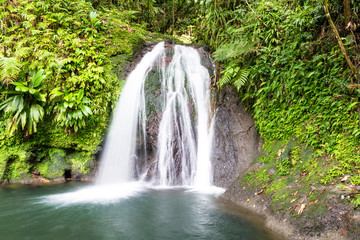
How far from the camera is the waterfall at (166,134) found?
613 centimetres

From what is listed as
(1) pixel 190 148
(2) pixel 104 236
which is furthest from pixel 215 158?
(2) pixel 104 236

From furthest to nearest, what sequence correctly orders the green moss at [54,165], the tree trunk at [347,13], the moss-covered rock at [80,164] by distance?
the moss-covered rock at [80,164] < the green moss at [54,165] < the tree trunk at [347,13]

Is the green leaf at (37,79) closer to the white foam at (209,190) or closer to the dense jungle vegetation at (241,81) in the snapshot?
the dense jungle vegetation at (241,81)

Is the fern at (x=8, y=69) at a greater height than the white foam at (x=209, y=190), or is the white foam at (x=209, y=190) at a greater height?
the fern at (x=8, y=69)

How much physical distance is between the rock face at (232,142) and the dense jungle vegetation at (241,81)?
1.26ft

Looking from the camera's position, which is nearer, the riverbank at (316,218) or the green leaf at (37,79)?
the riverbank at (316,218)

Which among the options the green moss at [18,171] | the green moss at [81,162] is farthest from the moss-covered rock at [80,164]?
the green moss at [18,171]

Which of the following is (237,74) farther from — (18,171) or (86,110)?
(18,171)

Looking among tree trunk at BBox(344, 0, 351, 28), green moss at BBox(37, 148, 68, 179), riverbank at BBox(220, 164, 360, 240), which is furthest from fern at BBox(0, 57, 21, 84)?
tree trunk at BBox(344, 0, 351, 28)

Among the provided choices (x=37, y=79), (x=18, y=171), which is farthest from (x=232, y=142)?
(x=18, y=171)

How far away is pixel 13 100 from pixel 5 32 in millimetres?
2806

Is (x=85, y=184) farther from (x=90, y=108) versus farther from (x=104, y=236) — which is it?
(x=104, y=236)

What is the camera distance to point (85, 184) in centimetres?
639

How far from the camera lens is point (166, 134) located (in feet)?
20.7
